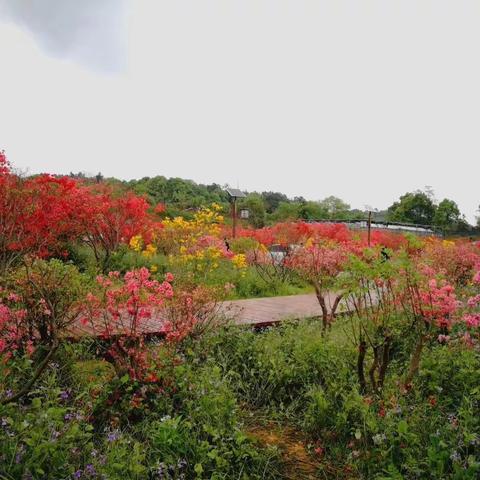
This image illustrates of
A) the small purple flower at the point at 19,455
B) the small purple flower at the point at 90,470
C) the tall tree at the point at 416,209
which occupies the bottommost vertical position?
the small purple flower at the point at 90,470

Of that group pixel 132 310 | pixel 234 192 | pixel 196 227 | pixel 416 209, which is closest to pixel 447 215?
pixel 416 209

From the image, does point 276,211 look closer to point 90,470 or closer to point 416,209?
point 416,209

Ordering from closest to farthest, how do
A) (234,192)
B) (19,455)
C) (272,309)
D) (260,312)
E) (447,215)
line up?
(19,455), (260,312), (272,309), (234,192), (447,215)

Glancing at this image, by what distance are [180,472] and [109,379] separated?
98cm

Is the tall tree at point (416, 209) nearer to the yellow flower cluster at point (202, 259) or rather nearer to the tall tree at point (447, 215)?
the tall tree at point (447, 215)

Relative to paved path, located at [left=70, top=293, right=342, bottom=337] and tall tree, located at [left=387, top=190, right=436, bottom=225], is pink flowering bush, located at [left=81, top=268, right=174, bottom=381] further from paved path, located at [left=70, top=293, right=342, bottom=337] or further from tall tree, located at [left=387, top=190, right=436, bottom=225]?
tall tree, located at [left=387, top=190, right=436, bottom=225]

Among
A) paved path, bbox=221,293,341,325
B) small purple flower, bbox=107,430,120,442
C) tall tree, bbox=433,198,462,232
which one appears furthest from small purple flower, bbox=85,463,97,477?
tall tree, bbox=433,198,462,232

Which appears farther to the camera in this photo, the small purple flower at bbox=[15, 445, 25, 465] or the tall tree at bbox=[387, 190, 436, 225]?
the tall tree at bbox=[387, 190, 436, 225]

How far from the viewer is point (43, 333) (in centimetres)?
380

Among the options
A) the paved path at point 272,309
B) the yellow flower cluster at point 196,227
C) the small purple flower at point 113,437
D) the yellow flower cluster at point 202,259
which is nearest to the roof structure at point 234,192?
the yellow flower cluster at point 196,227

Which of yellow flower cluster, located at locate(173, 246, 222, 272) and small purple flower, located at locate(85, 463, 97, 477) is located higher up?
yellow flower cluster, located at locate(173, 246, 222, 272)

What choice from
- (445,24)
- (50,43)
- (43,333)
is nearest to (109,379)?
(43,333)

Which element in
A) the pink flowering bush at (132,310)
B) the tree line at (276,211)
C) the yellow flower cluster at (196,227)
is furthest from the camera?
the tree line at (276,211)

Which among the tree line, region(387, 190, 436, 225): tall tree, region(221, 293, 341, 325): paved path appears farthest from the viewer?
region(387, 190, 436, 225): tall tree
